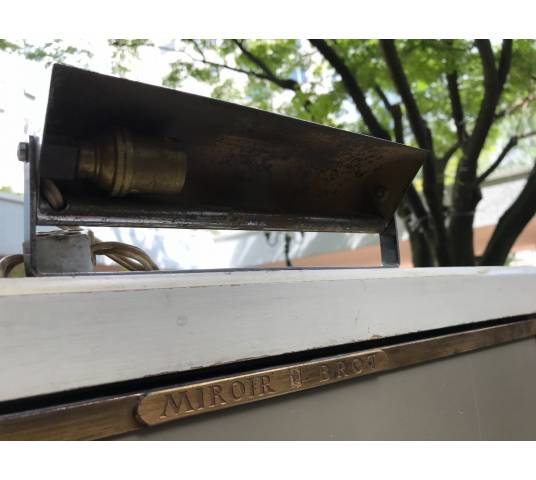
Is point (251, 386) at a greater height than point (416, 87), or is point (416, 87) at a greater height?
point (416, 87)

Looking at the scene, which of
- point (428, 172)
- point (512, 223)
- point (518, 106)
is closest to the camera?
Answer: point (512, 223)

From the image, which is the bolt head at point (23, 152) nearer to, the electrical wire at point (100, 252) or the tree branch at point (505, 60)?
the electrical wire at point (100, 252)

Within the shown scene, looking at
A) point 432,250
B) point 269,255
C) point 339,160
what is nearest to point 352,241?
point 269,255

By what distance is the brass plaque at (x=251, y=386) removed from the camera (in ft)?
2.11

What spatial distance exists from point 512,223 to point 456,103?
133 centimetres

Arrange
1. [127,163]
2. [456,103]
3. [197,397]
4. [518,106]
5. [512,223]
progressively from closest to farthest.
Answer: [197,397] → [127,163] → [512,223] → [456,103] → [518,106]

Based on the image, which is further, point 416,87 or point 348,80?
point 416,87

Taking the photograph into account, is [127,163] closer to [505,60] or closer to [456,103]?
[505,60]

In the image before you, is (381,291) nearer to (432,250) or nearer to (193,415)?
(193,415)

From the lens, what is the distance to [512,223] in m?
4.23

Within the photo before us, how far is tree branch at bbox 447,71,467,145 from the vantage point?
4.63 meters

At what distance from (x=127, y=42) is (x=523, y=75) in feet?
11.4

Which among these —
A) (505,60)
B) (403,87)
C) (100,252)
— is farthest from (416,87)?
(100,252)

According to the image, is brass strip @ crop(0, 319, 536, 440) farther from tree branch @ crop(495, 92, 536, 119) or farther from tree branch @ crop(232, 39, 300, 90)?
tree branch @ crop(495, 92, 536, 119)
